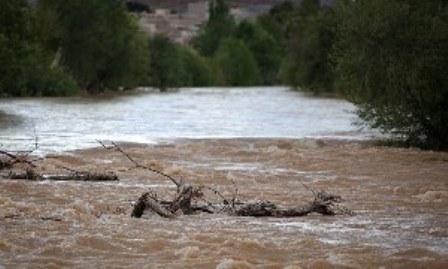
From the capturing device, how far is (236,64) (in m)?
147

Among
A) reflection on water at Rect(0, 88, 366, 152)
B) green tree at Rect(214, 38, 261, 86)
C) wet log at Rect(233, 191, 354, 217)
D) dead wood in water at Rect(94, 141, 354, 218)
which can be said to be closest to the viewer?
dead wood in water at Rect(94, 141, 354, 218)

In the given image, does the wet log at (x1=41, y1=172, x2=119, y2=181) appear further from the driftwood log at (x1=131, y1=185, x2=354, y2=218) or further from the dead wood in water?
the driftwood log at (x1=131, y1=185, x2=354, y2=218)

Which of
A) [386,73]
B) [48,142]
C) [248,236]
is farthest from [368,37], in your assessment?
[248,236]

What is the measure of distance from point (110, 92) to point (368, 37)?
63930 mm

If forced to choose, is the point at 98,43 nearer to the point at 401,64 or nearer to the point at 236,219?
the point at 401,64

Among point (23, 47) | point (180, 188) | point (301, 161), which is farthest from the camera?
point (23, 47)

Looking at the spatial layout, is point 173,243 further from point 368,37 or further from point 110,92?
point 110,92

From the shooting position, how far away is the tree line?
28578 mm

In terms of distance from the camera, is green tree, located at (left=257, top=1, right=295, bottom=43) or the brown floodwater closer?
the brown floodwater

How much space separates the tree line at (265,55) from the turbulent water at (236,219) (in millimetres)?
2934

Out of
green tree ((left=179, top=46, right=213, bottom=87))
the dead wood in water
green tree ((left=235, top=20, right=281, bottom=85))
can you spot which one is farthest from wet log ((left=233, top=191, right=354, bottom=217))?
green tree ((left=235, top=20, right=281, bottom=85))

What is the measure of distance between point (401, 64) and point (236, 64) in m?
119

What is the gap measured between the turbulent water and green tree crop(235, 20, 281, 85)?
134m

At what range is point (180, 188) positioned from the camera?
1516cm
